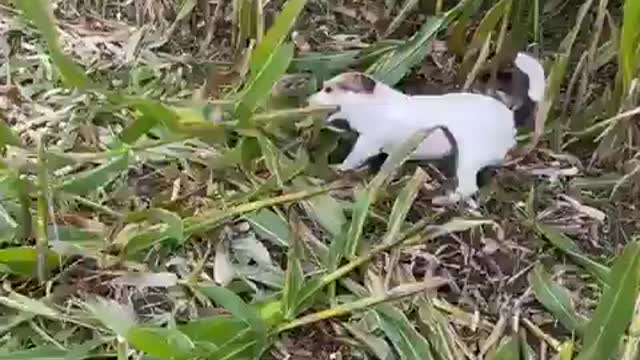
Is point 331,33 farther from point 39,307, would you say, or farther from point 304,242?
point 39,307

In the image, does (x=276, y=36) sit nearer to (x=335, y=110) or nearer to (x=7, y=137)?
(x=335, y=110)

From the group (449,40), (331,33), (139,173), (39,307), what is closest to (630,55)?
(449,40)

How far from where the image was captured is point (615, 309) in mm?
1105

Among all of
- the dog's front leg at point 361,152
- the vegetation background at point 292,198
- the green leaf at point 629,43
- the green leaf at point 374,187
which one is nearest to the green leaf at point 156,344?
the vegetation background at point 292,198

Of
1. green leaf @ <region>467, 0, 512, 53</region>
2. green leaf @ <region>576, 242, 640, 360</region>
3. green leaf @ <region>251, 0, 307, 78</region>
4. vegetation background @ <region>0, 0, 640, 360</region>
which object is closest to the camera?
green leaf @ <region>576, 242, 640, 360</region>

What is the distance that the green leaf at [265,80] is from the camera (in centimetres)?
132

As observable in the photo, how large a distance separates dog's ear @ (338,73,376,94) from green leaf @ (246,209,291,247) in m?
0.17

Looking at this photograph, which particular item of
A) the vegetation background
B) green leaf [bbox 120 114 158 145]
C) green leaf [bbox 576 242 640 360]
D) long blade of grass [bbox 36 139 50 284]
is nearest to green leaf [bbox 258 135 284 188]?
the vegetation background

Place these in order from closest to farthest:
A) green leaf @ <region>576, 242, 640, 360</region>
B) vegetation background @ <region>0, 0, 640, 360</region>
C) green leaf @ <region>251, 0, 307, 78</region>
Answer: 1. green leaf @ <region>576, 242, 640, 360</region>
2. vegetation background @ <region>0, 0, 640, 360</region>
3. green leaf @ <region>251, 0, 307, 78</region>

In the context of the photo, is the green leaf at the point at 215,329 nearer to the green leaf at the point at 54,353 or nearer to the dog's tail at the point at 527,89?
the green leaf at the point at 54,353

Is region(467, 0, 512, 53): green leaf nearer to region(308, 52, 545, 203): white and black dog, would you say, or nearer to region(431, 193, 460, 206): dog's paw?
region(308, 52, 545, 203): white and black dog

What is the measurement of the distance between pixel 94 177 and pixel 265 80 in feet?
0.69

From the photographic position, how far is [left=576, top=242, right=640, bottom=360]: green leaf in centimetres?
110

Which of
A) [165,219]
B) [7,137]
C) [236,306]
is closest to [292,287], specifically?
[236,306]
